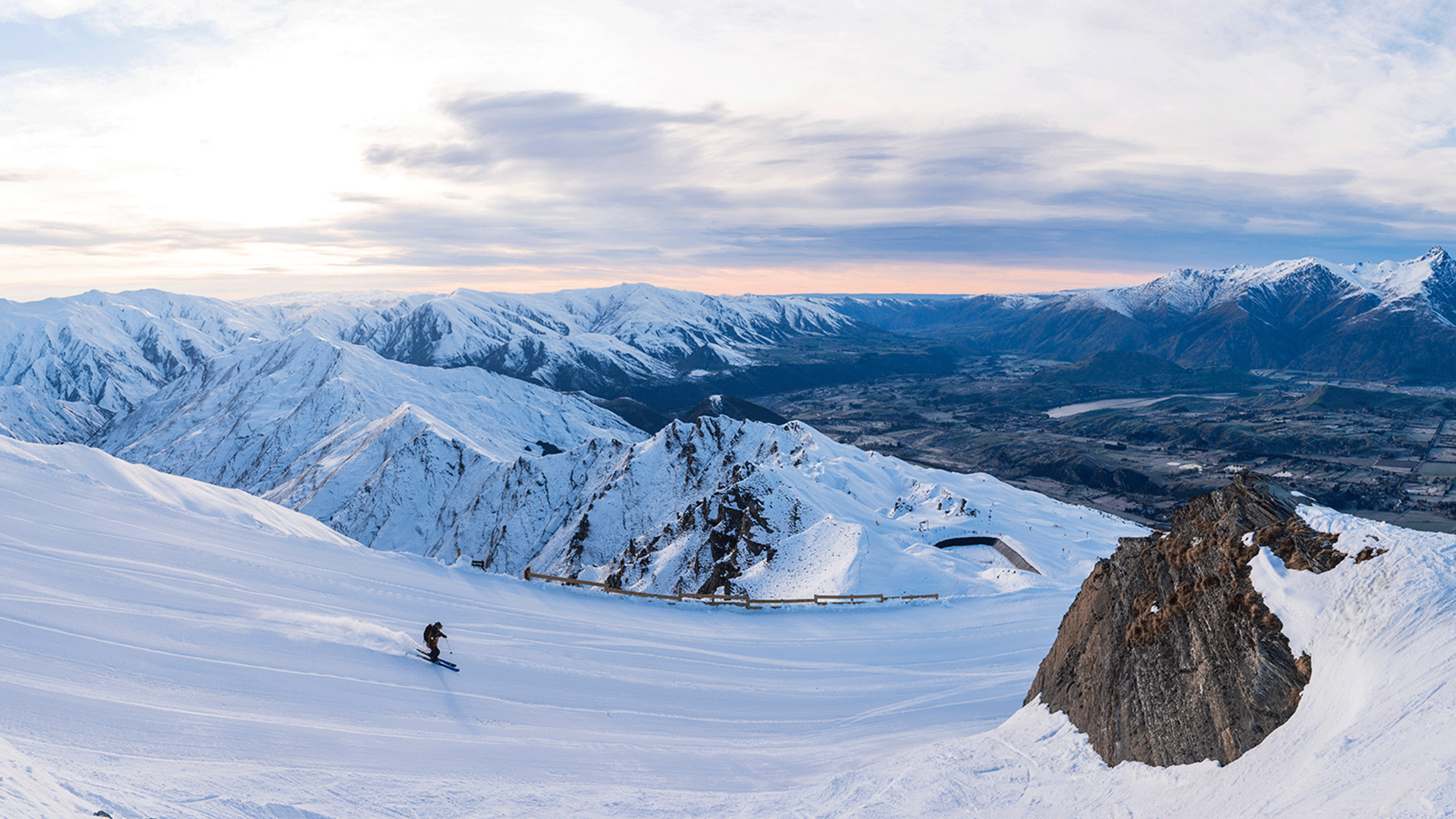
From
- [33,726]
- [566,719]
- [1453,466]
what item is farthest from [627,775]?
[1453,466]

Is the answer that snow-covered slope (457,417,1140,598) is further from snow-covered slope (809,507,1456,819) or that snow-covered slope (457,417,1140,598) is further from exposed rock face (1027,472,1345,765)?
snow-covered slope (809,507,1456,819)

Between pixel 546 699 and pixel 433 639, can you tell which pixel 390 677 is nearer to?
pixel 433 639

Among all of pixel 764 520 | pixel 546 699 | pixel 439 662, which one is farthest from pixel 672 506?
pixel 546 699

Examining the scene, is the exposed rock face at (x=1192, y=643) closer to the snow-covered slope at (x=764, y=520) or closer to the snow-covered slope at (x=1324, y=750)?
the snow-covered slope at (x=1324, y=750)

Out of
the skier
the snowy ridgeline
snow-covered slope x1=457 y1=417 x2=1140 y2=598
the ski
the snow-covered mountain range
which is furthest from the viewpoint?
the snow-covered mountain range

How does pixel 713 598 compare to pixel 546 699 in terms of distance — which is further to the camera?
pixel 713 598

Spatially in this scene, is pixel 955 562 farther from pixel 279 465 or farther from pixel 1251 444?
pixel 279 465

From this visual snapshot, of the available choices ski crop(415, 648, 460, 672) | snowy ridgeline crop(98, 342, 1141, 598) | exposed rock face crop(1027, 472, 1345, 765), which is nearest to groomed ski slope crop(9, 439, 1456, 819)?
ski crop(415, 648, 460, 672)
